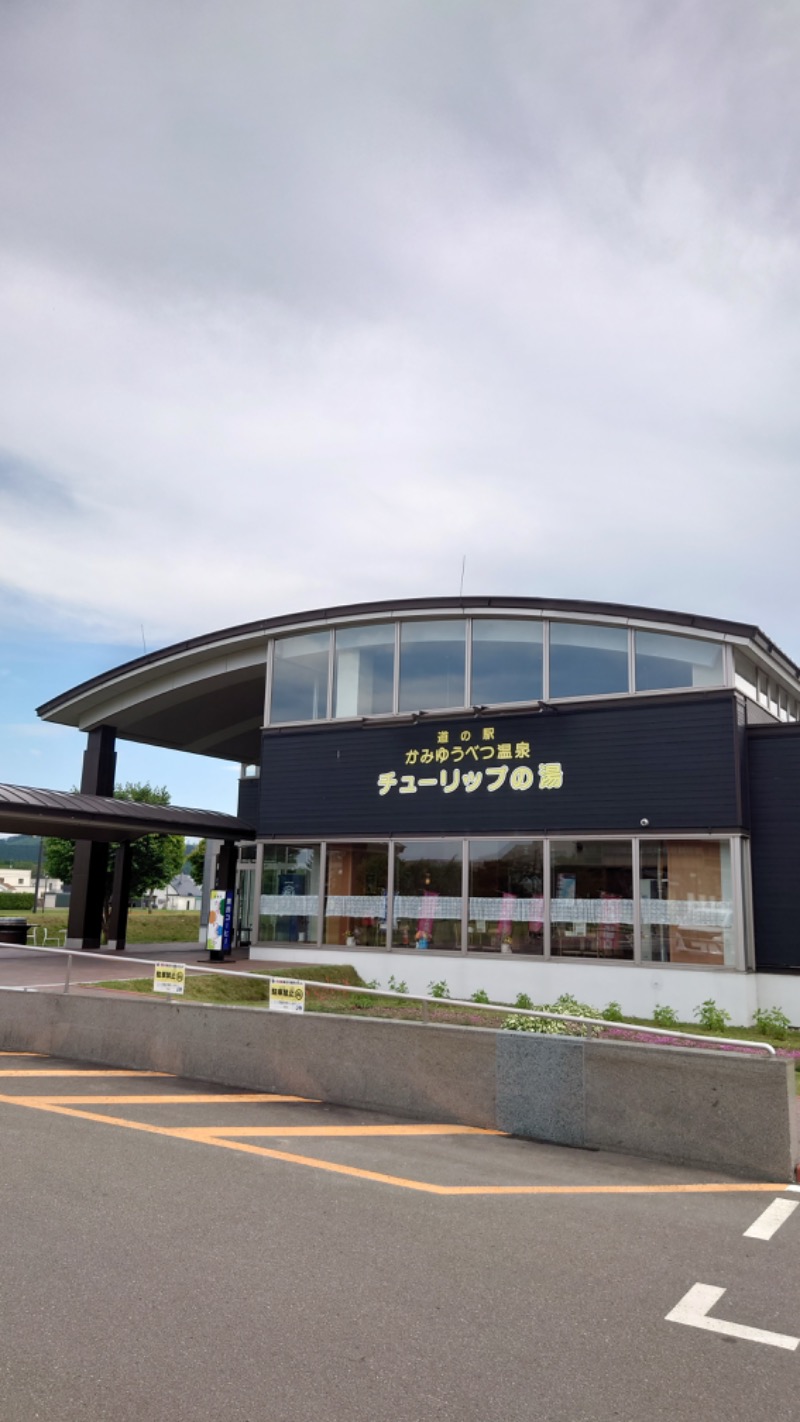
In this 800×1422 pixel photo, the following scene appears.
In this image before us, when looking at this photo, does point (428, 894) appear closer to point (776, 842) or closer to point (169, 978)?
point (776, 842)

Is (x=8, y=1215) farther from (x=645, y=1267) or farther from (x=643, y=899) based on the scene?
(x=643, y=899)

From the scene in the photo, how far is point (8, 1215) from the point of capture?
19.2ft

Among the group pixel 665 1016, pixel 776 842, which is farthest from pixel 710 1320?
pixel 776 842

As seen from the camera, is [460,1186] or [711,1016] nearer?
[460,1186]

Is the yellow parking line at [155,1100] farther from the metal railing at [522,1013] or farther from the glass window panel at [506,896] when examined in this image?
the glass window panel at [506,896]

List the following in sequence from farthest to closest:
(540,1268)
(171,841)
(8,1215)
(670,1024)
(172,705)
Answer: (171,841) < (172,705) < (670,1024) < (8,1215) < (540,1268)

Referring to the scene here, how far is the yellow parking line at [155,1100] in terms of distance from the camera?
917cm

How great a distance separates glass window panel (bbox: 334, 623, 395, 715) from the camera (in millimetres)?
20953

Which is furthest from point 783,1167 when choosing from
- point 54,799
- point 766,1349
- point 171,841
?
point 171,841

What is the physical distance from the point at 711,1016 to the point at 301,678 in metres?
10.8

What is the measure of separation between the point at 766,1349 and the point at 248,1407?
221 centimetres

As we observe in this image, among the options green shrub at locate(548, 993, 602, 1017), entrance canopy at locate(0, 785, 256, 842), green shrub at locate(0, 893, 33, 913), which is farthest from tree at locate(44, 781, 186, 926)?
green shrub at locate(548, 993, 602, 1017)

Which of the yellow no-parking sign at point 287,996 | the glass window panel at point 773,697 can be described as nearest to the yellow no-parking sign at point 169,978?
the yellow no-parking sign at point 287,996

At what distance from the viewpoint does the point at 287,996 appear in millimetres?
9828
